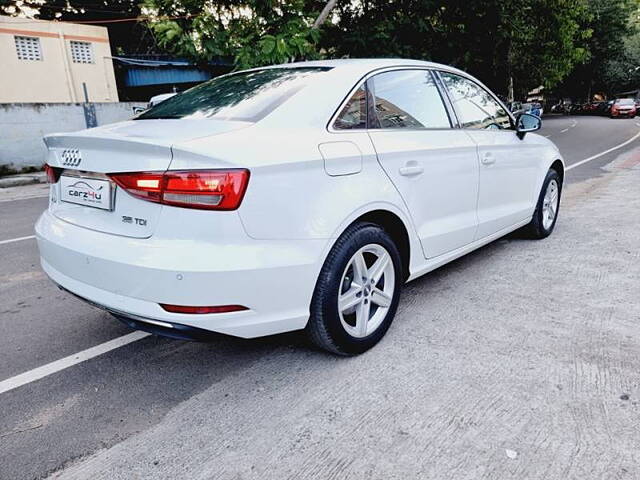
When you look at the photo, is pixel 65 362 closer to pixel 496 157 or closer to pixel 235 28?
pixel 496 157

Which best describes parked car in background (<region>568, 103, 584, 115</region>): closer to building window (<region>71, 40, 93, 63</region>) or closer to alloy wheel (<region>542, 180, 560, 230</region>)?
building window (<region>71, 40, 93, 63</region>)

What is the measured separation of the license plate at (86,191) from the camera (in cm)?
231

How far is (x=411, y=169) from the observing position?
292 centimetres

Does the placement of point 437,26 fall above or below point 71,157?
above

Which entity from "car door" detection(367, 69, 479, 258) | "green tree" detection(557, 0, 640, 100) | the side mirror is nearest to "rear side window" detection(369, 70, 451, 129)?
"car door" detection(367, 69, 479, 258)

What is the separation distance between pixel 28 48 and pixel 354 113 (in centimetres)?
1906

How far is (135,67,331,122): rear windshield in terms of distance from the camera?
8.30 ft

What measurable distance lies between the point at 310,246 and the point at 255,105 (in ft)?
2.67

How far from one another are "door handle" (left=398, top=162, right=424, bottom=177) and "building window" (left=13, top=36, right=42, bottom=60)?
19.0 meters

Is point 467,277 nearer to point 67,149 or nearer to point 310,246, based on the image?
point 310,246

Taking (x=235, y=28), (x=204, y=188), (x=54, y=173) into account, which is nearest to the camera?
(x=204, y=188)

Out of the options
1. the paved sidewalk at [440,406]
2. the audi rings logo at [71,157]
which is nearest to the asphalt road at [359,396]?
the paved sidewalk at [440,406]

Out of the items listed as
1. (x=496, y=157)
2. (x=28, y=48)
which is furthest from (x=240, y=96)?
(x=28, y=48)

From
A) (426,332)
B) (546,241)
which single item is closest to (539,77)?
(546,241)
